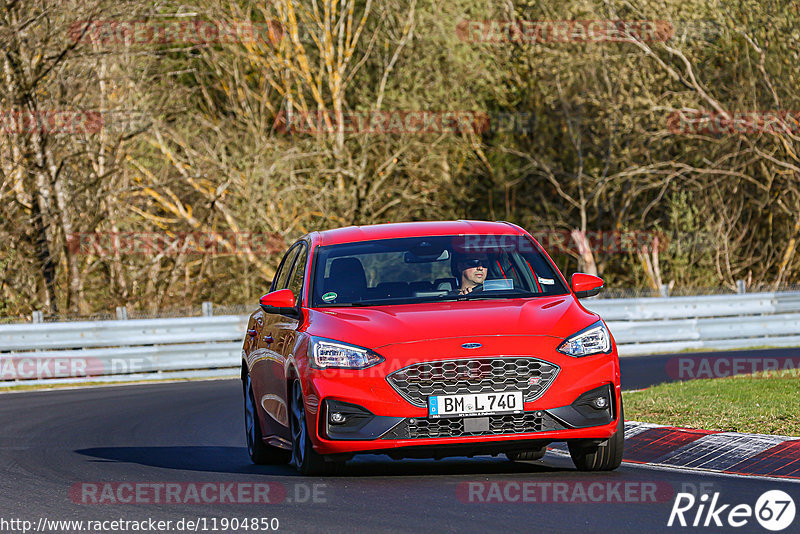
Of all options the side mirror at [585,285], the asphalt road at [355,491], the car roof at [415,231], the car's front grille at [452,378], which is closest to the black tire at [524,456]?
the asphalt road at [355,491]

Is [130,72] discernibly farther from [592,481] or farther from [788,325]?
[592,481]

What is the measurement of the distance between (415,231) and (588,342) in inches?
74.8

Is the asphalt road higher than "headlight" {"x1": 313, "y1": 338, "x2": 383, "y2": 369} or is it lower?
lower

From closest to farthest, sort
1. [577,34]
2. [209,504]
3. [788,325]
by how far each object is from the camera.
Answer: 1. [209,504]
2. [788,325]
3. [577,34]

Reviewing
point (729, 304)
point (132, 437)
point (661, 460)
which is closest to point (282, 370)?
point (661, 460)

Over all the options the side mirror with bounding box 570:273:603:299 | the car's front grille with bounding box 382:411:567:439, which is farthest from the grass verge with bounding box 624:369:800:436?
the car's front grille with bounding box 382:411:567:439

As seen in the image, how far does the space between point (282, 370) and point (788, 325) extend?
1710cm

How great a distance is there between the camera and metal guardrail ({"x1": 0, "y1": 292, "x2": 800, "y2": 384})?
21750mm

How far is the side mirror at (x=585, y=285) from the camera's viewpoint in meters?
9.21

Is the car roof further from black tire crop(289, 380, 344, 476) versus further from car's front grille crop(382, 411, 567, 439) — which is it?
car's front grille crop(382, 411, 567, 439)

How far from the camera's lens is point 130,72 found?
30078 mm

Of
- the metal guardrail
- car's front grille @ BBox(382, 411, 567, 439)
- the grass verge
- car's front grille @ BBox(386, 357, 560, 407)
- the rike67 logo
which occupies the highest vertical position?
car's front grille @ BBox(386, 357, 560, 407)

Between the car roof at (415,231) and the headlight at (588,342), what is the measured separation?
156 centimetres

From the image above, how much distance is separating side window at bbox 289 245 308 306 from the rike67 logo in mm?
3282
